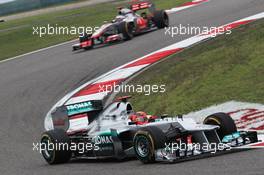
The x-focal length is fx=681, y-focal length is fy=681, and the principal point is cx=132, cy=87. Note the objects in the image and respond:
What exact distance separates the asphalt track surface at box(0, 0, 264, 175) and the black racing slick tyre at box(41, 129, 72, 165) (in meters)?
0.17

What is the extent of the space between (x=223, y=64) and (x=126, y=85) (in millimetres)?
2572

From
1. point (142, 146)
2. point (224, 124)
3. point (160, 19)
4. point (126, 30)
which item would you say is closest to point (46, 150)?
point (142, 146)

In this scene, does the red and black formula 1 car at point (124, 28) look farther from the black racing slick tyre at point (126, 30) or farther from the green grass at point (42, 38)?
the green grass at point (42, 38)

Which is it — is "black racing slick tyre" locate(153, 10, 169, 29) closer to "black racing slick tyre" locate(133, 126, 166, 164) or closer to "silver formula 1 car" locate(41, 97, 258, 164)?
"silver formula 1 car" locate(41, 97, 258, 164)

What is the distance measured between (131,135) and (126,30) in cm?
1258

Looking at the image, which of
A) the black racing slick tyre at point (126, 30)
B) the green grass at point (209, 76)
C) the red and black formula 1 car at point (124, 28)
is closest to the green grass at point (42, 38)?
the red and black formula 1 car at point (124, 28)

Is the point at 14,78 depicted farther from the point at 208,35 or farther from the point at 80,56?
the point at 208,35

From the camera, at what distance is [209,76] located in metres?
13.5

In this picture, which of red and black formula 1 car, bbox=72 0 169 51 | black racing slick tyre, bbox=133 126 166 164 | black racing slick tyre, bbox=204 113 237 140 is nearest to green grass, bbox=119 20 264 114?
black racing slick tyre, bbox=204 113 237 140

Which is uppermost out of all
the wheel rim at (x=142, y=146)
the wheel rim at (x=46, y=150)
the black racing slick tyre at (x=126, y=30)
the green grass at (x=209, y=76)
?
the black racing slick tyre at (x=126, y=30)

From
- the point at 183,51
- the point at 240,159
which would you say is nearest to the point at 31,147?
the point at 240,159

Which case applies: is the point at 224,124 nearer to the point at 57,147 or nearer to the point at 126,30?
the point at 57,147

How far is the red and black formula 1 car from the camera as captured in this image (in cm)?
2247

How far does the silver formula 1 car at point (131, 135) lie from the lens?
9094 millimetres
